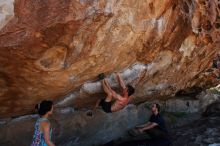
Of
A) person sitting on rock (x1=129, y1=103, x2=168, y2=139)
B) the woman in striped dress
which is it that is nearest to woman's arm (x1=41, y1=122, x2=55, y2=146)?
the woman in striped dress

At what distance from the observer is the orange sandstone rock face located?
562 centimetres

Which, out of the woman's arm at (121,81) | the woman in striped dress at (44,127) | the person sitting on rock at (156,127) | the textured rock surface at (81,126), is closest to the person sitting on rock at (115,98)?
the woman's arm at (121,81)

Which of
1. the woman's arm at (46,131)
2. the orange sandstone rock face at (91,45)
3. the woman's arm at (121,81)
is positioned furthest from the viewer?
the woman's arm at (121,81)

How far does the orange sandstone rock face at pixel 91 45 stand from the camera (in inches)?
221

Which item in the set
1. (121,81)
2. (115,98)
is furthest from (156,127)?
(121,81)

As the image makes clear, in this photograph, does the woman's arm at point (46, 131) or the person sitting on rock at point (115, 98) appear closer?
the woman's arm at point (46, 131)

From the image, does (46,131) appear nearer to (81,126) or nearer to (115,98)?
(115,98)

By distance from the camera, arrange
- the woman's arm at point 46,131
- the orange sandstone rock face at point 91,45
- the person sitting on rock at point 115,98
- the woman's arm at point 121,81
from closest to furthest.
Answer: the orange sandstone rock face at point 91,45, the woman's arm at point 46,131, the woman's arm at point 121,81, the person sitting on rock at point 115,98

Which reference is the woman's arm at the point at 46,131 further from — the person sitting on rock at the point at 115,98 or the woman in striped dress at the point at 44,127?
the person sitting on rock at the point at 115,98

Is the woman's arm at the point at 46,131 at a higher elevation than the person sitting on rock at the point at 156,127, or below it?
higher

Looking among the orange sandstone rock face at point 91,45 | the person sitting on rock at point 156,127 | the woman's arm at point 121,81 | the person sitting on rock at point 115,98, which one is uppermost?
the orange sandstone rock face at point 91,45

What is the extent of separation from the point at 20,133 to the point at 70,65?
1862mm

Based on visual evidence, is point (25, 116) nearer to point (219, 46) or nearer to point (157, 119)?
point (157, 119)

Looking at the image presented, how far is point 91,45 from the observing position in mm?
6289
